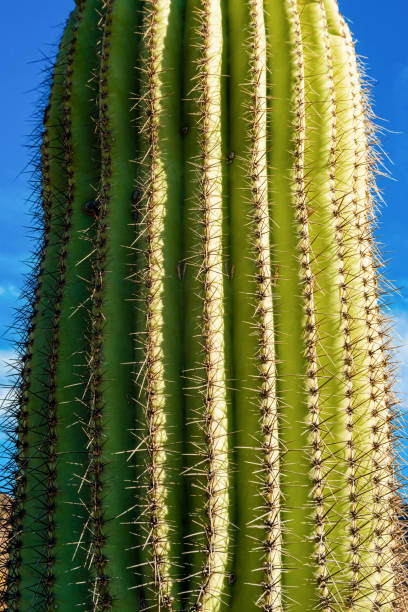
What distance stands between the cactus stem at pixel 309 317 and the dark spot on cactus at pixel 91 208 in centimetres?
79

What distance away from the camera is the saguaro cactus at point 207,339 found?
2.04 metres

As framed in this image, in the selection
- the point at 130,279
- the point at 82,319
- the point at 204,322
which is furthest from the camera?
the point at 82,319

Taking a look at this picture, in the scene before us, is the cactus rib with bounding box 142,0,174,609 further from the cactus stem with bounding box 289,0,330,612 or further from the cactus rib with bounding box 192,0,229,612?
the cactus stem with bounding box 289,0,330,612

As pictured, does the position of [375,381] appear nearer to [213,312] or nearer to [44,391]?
[213,312]

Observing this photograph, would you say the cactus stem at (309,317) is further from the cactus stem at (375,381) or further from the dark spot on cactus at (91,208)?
the dark spot on cactus at (91,208)

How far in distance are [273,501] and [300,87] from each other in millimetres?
1526

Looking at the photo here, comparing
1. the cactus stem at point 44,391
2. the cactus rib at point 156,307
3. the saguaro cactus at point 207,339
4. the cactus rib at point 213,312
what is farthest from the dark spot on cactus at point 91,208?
the cactus rib at point 213,312

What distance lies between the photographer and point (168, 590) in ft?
6.49

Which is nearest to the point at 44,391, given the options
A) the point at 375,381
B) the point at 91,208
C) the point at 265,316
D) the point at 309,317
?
the point at 91,208

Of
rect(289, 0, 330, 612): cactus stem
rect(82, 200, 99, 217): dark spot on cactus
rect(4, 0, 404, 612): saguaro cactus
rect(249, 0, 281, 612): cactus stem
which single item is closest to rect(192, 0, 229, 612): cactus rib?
rect(4, 0, 404, 612): saguaro cactus

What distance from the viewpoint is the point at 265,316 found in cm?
215

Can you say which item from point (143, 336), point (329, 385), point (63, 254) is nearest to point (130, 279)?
point (143, 336)

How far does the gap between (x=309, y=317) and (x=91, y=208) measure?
0.98 meters

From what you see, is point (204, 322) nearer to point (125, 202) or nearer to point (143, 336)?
point (143, 336)
